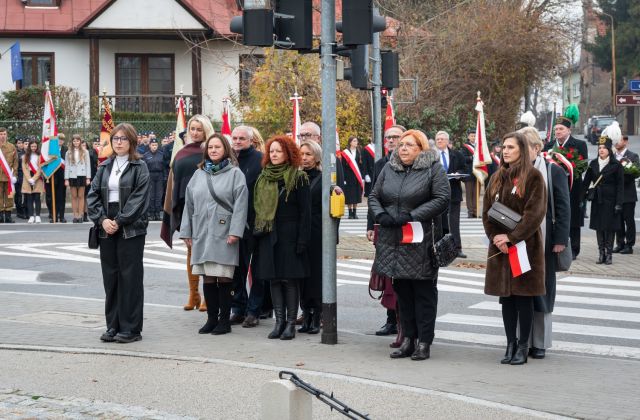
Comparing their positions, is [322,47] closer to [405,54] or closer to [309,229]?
[309,229]

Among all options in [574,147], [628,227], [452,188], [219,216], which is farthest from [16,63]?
[219,216]

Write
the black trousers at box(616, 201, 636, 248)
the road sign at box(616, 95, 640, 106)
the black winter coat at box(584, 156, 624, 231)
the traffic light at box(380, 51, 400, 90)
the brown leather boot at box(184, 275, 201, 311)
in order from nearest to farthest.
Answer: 1. the brown leather boot at box(184, 275, 201, 311)
2. the traffic light at box(380, 51, 400, 90)
3. the black winter coat at box(584, 156, 624, 231)
4. the black trousers at box(616, 201, 636, 248)
5. the road sign at box(616, 95, 640, 106)

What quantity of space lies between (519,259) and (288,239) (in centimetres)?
229

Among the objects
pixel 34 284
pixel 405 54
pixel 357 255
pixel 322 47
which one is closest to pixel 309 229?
pixel 322 47

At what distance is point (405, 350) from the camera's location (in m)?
9.46

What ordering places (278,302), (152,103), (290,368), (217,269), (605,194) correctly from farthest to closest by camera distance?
(152,103) → (605,194) → (278,302) → (217,269) → (290,368)

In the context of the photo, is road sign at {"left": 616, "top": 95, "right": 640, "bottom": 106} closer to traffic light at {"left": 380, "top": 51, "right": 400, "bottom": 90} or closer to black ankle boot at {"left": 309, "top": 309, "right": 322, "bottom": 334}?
traffic light at {"left": 380, "top": 51, "right": 400, "bottom": 90}

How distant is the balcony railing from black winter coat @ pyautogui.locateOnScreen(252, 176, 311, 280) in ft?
112

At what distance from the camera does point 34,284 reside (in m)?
14.6

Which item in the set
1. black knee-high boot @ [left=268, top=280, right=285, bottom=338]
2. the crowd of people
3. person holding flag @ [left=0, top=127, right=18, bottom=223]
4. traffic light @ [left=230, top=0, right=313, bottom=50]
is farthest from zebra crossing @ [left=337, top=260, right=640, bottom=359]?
person holding flag @ [left=0, top=127, right=18, bottom=223]

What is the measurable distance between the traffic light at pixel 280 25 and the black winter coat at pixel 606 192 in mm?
8348

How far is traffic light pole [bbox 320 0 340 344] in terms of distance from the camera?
32.4ft

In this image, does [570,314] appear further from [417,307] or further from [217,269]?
[217,269]

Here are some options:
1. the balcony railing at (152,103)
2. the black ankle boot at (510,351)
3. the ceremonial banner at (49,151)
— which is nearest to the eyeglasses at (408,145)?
the black ankle boot at (510,351)
